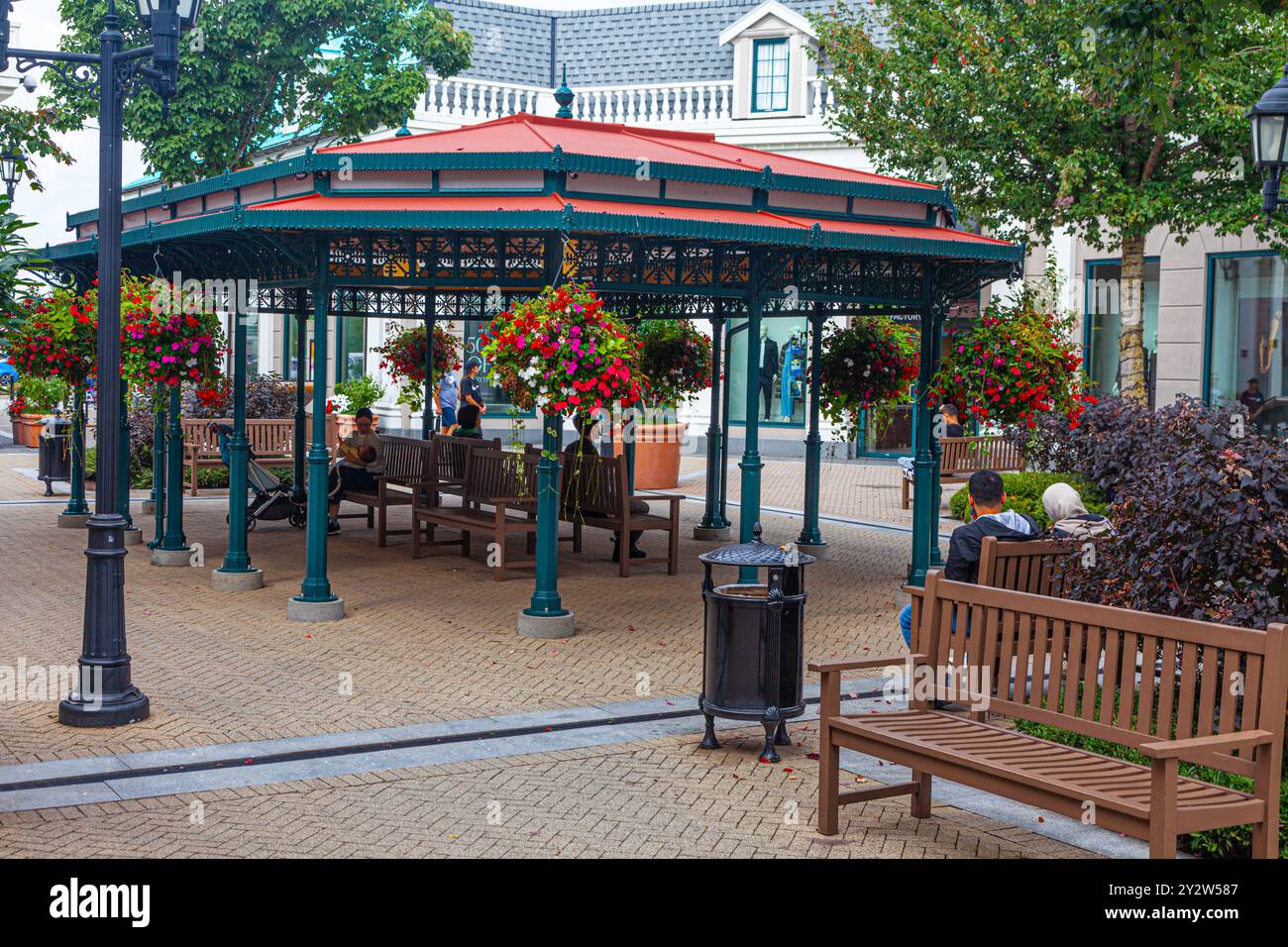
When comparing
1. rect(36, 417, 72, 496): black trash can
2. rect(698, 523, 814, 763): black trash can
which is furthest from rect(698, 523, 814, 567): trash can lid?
rect(36, 417, 72, 496): black trash can

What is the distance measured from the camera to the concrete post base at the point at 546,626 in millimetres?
10945

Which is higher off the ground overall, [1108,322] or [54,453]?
[1108,322]

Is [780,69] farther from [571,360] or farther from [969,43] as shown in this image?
[571,360]

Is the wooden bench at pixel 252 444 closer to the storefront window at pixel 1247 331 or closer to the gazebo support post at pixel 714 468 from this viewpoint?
the gazebo support post at pixel 714 468

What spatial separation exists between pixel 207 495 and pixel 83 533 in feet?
13.5

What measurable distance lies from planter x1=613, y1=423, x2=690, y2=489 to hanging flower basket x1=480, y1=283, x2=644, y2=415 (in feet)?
44.2

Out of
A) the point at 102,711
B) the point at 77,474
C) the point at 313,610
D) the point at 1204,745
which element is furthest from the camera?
the point at 77,474

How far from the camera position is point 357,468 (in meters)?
16.8

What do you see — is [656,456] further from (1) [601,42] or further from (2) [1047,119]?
(1) [601,42]

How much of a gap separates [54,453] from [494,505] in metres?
9.78

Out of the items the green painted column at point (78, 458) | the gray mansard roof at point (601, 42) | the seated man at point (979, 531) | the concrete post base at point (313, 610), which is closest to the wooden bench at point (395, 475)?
the green painted column at point (78, 458)

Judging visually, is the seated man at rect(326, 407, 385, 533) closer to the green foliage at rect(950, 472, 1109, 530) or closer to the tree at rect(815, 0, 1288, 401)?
the green foliage at rect(950, 472, 1109, 530)

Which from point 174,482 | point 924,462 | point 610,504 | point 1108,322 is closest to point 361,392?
point 174,482

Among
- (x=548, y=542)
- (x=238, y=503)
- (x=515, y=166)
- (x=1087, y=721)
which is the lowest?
(x=1087, y=721)
